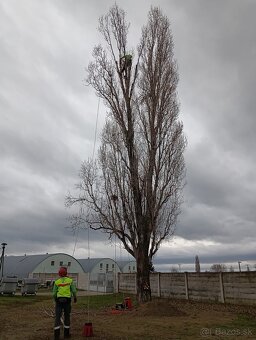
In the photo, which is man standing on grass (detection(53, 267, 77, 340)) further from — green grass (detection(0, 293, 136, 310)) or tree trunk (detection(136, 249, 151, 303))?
green grass (detection(0, 293, 136, 310))

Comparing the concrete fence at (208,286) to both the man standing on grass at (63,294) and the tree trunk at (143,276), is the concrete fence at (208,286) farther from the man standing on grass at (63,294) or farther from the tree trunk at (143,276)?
the man standing on grass at (63,294)

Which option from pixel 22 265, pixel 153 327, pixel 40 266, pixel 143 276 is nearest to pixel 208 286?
pixel 143 276

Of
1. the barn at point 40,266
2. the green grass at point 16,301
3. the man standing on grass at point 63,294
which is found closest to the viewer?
the man standing on grass at point 63,294

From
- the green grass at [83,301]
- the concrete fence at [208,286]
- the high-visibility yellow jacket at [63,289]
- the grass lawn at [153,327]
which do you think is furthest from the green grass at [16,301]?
the high-visibility yellow jacket at [63,289]

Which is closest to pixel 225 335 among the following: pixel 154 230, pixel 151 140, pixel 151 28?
pixel 154 230

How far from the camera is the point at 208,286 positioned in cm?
1623

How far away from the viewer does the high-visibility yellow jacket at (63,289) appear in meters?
7.40

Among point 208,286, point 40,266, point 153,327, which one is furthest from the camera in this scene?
point 40,266

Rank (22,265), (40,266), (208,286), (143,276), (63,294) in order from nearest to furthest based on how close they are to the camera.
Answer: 1. (63,294)
2. (143,276)
3. (208,286)
4. (40,266)
5. (22,265)

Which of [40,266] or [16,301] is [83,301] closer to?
[16,301]

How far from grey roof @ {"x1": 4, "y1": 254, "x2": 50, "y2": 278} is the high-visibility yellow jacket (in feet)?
118

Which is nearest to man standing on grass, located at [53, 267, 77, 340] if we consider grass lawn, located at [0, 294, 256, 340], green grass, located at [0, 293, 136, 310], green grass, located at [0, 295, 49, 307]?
grass lawn, located at [0, 294, 256, 340]

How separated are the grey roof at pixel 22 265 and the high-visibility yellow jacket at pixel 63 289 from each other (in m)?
35.9

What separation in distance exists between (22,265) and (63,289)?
39.3m
